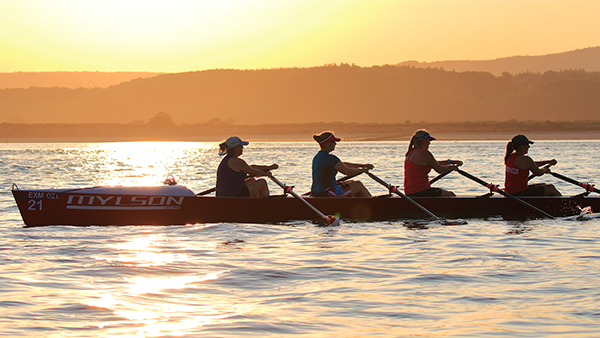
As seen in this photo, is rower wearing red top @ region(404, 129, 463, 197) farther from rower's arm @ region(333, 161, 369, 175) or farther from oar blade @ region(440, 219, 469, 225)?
rower's arm @ region(333, 161, 369, 175)

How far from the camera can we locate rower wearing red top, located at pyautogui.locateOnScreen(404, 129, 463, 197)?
1060cm

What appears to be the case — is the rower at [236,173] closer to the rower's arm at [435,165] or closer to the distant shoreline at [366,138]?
the rower's arm at [435,165]

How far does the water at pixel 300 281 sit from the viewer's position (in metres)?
4.94

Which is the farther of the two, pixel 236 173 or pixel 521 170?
pixel 521 170

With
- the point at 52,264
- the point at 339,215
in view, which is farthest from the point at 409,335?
the point at 339,215

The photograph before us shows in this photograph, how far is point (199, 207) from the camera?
10.6 metres

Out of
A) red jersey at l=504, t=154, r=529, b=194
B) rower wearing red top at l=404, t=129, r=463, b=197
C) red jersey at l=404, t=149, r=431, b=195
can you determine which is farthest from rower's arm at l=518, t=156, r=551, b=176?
red jersey at l=404, t=149, r=431, b=195

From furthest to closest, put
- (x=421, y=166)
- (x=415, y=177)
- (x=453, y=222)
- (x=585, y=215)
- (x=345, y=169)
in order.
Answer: (x=585, y=215) → (x=415, y=177) → (x=421, y=166) → (x=453, y=222) → (x=345, y=169)

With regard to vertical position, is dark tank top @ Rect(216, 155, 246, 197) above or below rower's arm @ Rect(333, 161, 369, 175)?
below

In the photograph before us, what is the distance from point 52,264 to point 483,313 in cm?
482

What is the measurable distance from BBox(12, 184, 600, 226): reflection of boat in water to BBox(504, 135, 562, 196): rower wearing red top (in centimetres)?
21

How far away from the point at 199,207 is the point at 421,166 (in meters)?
3.77

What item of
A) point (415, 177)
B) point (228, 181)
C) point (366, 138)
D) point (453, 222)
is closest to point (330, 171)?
point (415, 177)

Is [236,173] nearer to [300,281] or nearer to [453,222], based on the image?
[453,222]
